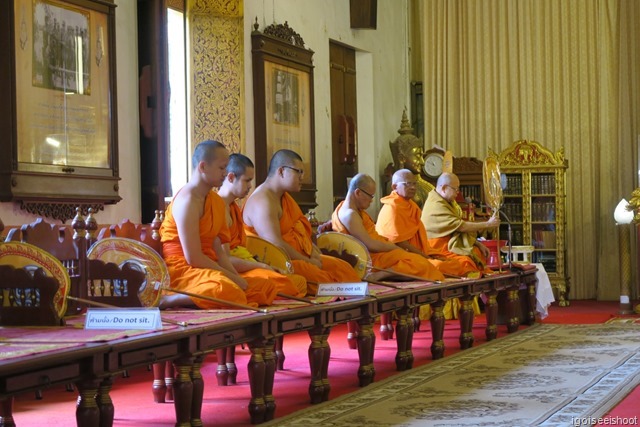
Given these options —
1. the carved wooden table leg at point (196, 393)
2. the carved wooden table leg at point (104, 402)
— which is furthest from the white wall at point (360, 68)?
the carved wooden table leg at point (104, 402)

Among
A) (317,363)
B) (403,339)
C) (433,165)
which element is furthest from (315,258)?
(433,165)

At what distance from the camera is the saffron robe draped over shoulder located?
940 cm

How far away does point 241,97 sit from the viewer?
9.41m

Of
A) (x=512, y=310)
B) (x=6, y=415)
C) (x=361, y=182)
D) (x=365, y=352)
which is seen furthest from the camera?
(x=512, y=310)

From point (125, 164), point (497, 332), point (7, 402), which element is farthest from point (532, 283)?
point (7, 402)

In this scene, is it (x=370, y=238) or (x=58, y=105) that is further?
(x=370, y=238)

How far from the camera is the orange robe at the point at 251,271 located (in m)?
5.88

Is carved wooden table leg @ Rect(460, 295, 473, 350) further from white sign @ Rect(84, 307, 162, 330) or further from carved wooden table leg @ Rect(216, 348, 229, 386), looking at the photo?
white sign @ Rect(84, 307, 162, 330)

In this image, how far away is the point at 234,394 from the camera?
5.96m

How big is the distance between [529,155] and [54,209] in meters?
7.01

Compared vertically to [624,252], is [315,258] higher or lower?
higher

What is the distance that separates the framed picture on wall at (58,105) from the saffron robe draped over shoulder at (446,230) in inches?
127

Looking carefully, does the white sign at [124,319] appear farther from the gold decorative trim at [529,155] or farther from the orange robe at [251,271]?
the gold decorative trim at [529,155]

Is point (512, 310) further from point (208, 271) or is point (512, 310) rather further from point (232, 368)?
point (208, 271)
